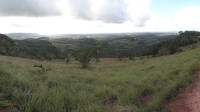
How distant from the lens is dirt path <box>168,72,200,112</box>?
258 inches

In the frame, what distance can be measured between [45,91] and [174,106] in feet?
11.9

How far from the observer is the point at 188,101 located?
7.03 m

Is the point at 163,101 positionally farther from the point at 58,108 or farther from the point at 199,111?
the point at 58,108

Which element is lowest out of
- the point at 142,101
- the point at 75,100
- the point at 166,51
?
the point at 166,51

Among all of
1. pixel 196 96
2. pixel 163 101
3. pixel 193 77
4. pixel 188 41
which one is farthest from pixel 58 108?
pixel 188 41

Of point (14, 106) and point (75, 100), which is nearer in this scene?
point (14, 106)

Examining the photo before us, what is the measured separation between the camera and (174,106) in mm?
6680

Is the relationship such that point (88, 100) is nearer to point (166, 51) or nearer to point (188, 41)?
point (166, 51)

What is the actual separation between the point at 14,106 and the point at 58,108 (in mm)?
988

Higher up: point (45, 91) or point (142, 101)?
point (45, 91)

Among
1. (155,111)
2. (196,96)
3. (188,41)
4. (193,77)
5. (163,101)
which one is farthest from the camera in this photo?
(188,41)

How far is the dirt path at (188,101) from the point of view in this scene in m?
6.55

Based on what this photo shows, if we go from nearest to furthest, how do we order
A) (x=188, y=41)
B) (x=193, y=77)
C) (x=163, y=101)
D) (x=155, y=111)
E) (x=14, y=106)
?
(x=14, y=106)
(x=155, y=111)
(x=163, y=101)
(x=193, y=77)
(x=188, y=41)

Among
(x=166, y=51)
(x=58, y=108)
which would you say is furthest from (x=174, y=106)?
(x=166, y=51)
